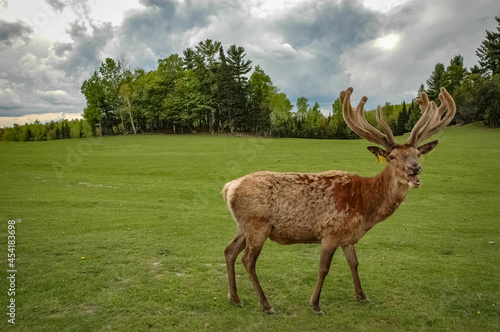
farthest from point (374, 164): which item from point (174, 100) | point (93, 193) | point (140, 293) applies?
point (174, 100)

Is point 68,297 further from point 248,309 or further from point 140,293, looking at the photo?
point 248,309

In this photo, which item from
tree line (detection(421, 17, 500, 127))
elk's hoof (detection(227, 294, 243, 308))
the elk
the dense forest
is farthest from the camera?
the dense forest

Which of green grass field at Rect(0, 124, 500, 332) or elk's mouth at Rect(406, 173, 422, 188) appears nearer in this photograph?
elk's mouth at Rect(406, 173, 422, 188)

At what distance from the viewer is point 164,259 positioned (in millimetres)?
7531

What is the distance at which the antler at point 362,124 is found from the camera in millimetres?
5781

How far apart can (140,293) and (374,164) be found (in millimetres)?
24196

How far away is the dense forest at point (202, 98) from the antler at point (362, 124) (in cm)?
6018

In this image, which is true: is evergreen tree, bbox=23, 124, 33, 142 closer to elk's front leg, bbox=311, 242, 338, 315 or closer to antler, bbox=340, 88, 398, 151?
antler, bbox=340, 88, 398, 151

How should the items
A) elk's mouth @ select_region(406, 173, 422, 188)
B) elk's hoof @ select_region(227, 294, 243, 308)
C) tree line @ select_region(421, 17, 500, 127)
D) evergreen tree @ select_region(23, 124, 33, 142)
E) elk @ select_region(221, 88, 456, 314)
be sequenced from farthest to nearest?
evergreen tree @ select_region(23, 124, 33, 142)
tree line @ select_region(421, 17, 500, 127)
elk's hoof @ select_region(227, 294, 243, 308)
elk @ select_region(221, 88, 456, 314)
elk's mouth @ select_region(406, 173, 422, 188)

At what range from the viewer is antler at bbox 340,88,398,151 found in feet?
19.0

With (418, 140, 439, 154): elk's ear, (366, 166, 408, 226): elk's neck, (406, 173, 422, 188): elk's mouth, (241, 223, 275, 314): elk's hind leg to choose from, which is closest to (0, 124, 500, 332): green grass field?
(241, 223, 275, 314): elk's hind leg

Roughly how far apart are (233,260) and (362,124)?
3.22 meters

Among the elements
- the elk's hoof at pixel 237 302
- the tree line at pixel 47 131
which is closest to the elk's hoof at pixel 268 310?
the elk's hoof at pixel 237 302

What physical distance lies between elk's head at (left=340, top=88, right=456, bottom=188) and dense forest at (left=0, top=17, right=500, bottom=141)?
60.2 metres
